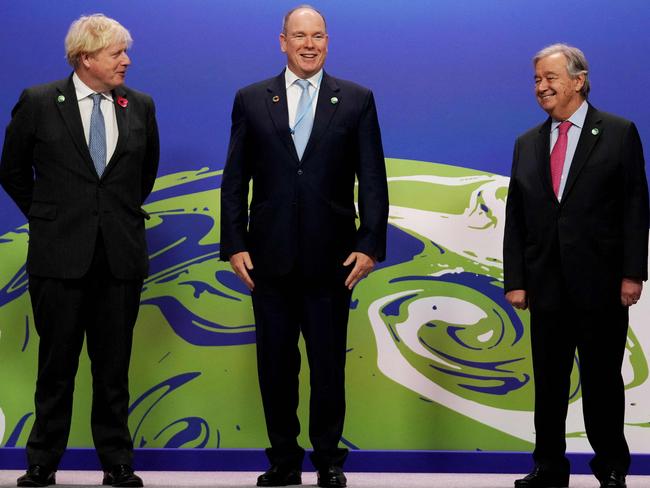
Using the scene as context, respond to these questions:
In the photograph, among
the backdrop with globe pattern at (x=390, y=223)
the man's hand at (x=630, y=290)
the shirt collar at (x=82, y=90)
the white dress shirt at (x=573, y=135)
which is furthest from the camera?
the backdrop with globe pattern at (x=390, y=223)

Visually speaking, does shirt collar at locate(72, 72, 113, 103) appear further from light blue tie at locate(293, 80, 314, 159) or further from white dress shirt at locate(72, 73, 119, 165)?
light blue tie at locate(293, 80, 314, 159)

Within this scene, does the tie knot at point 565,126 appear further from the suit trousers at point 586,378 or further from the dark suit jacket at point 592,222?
the suit trousers at point 586,378

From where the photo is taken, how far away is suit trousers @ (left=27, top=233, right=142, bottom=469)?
3.66m

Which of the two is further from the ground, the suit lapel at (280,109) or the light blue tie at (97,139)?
the suit lapel at (280,109)

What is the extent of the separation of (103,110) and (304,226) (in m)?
0.84

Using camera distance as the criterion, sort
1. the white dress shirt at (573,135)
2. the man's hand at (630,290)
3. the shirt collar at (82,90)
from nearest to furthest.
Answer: the man's hand at (630,290) → the white dress shirt at (573,135) → the shirt collar at (82,90)

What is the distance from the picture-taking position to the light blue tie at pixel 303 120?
366cm

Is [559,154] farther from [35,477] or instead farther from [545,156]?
[35,477]

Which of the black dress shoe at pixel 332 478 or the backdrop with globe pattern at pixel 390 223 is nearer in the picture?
the black dress shoe at pixel 332 478

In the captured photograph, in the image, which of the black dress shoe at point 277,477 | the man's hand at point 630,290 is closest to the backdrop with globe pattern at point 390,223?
the black dress shoe at point 277,477

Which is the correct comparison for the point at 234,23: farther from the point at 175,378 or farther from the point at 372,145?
the point at 175,378

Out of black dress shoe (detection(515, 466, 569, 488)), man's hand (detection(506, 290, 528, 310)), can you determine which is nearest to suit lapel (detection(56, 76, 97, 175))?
man's hand (detection(506, 290, 528, 310))

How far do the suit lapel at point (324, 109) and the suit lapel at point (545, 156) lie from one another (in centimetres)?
72

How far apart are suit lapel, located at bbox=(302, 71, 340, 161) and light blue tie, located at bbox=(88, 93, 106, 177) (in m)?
0.71
